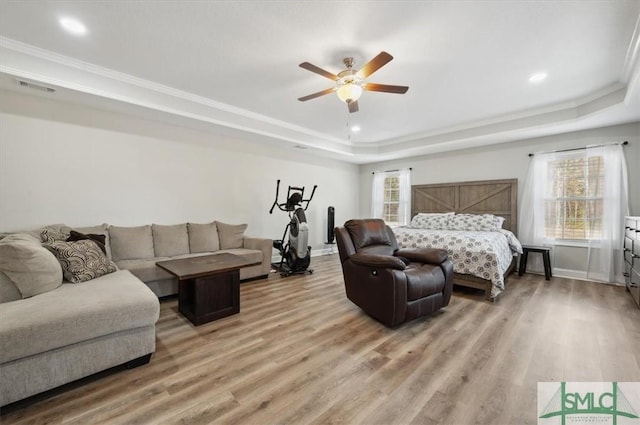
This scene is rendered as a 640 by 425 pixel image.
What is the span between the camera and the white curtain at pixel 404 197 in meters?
6.57

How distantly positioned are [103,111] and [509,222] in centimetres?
695

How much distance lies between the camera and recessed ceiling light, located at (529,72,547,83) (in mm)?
3049

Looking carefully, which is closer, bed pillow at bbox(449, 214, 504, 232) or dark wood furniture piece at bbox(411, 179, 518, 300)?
bed pillow at bbox(449, 214, 504, 232)

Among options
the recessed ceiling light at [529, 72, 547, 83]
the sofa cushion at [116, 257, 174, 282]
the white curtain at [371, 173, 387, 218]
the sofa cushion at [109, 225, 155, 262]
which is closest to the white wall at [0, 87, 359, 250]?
the sofa cushion at [109, 225, 155, 262]

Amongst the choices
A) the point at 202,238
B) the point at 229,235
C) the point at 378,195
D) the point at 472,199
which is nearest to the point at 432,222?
the point at 472,199

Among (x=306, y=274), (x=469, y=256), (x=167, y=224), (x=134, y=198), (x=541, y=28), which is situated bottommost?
(x=306, y=274)

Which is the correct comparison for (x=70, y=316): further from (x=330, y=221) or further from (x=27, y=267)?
(x=330, y=221)

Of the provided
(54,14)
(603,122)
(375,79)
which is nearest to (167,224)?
(54,14)

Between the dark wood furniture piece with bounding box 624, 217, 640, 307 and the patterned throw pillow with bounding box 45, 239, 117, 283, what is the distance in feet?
18.9

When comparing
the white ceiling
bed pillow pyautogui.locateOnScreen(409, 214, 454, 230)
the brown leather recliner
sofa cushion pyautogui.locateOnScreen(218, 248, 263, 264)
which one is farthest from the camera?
bed pillow pyautogui.locateOnScreen(409, 214, 454, 230)

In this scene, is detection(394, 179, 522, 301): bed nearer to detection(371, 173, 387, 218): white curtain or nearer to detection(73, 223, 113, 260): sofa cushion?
detection(371, 173, 387, 218): white curtain

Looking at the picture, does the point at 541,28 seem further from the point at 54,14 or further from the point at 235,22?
the point at 54,14

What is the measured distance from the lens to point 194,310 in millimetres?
2602

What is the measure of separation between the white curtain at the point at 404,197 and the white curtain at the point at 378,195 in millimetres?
539
